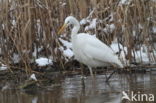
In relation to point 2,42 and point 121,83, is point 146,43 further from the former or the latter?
point 2,42

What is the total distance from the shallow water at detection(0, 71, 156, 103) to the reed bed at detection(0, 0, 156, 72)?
84 cm

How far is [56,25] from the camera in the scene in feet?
34.7

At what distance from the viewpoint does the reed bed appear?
9.98 metres

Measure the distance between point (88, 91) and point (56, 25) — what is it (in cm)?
253

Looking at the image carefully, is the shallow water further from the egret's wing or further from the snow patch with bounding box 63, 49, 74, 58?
the snow patch with bounding box 63, 49, 74, 58

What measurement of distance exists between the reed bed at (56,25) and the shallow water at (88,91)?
84cm

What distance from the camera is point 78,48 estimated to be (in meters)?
9.89

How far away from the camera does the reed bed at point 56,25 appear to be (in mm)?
9977

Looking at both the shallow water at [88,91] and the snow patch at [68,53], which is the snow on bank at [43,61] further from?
the shallow water at [88,91]

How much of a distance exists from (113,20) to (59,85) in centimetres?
215

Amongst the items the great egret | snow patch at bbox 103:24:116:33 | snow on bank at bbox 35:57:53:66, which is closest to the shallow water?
the great egret

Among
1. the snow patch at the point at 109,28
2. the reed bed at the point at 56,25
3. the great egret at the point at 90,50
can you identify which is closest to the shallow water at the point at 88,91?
the great egret at the point at 90,50

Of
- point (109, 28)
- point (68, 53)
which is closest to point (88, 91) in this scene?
point (68, 53)

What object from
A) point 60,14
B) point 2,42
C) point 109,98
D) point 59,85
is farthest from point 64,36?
point 109,98
